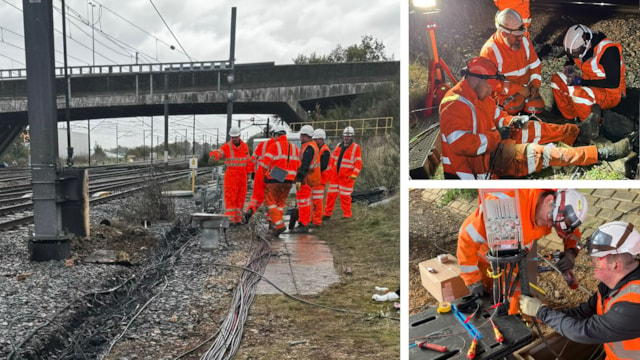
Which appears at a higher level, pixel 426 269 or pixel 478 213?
pixel 478 213

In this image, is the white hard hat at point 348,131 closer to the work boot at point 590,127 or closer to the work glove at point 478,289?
the work glove at point 478,289

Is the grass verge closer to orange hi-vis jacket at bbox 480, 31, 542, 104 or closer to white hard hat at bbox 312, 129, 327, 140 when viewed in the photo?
white hard hat at bbox 312, 129, 327, 140

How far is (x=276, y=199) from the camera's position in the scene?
5.07 metres

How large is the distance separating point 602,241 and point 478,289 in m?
0.51

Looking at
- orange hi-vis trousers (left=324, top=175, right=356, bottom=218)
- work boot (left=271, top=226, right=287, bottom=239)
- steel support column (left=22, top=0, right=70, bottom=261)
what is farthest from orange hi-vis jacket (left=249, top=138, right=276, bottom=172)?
steel support column (left=22, top=0, right=70, bottom=261)

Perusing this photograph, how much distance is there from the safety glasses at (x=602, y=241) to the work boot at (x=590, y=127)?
0.34m

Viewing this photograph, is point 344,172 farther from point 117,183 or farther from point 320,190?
point 117,183

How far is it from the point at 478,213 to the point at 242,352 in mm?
1858

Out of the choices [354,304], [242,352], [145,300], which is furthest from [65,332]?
[354,304]

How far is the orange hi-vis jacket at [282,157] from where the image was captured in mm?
4762

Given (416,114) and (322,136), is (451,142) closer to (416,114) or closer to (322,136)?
(416,114)

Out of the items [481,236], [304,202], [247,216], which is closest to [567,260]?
[481,236]

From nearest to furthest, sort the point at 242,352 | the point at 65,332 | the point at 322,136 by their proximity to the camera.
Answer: the point at 242,352, the point at 65,332, the point at 322,136

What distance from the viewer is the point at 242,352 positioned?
2867mm
